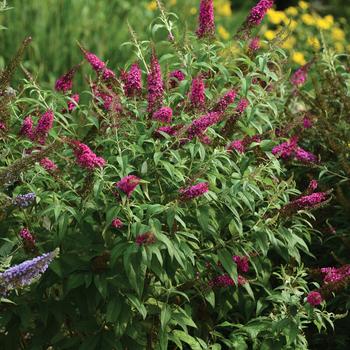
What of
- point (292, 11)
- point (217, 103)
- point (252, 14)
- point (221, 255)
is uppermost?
point (252, 14)

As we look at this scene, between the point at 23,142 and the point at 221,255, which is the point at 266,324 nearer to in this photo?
the point at 221,255

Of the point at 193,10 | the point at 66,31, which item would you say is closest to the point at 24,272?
the point at 66,31

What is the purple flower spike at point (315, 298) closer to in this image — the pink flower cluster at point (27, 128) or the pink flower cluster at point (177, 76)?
the pink flower cluster at point (177, 76)

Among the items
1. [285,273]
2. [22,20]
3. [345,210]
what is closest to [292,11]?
[22,20]

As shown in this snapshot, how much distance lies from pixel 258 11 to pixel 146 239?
133 centimetres

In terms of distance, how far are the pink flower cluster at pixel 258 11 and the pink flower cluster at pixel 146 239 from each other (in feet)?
4.19

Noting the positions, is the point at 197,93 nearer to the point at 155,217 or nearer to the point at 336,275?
the point at 155,217

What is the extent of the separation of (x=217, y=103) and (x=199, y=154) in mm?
237

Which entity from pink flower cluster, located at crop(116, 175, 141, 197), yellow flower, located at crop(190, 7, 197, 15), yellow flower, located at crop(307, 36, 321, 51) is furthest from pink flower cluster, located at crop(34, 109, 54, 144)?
yellow flower, located at crop(190, 7, 197, 15)

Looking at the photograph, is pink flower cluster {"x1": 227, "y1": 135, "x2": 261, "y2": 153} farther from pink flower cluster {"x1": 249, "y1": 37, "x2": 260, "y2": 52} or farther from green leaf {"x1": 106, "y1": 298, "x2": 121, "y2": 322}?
green leaf {"x1": 106, "y1": 298, "x2": 121, "y2": 322}

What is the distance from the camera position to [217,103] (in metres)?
3.55

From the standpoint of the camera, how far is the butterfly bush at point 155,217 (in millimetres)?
3305

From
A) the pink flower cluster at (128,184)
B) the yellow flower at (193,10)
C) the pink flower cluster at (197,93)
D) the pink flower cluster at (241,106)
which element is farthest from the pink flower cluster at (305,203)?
the yellow flower at (193,10)

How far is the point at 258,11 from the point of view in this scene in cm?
376
